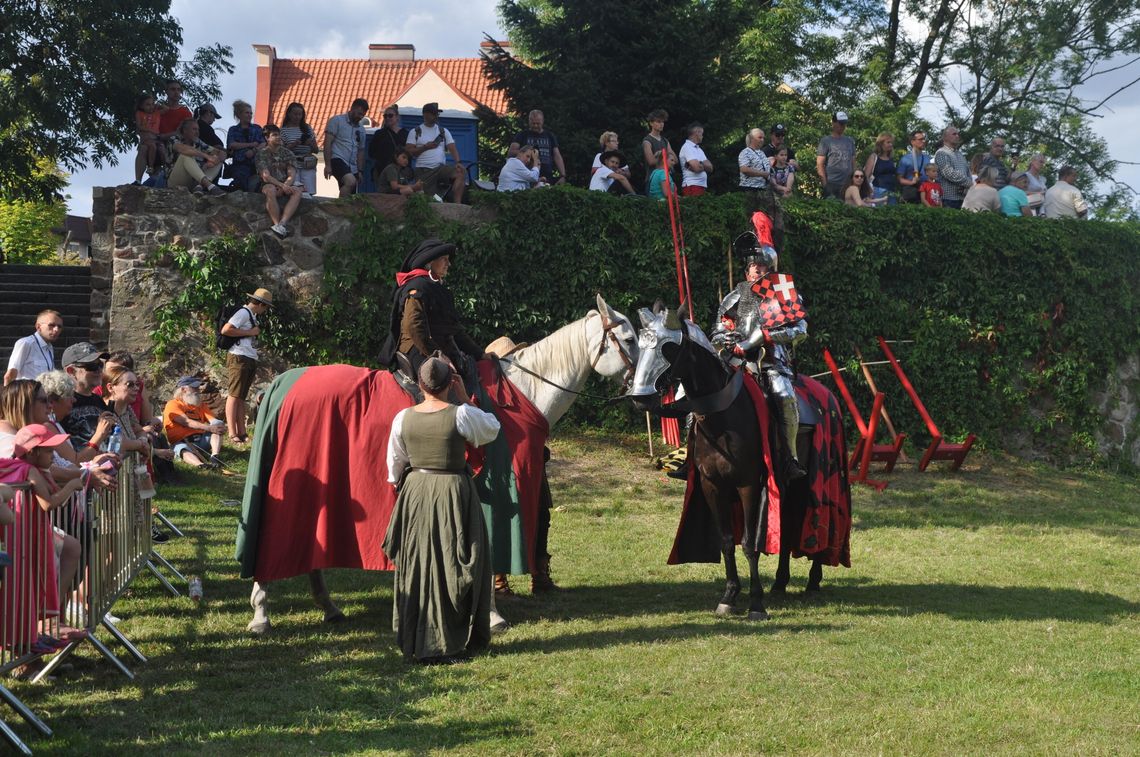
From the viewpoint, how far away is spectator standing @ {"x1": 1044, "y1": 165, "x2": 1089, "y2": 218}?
18953mm

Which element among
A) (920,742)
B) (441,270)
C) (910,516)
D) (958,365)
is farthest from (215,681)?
(958,365)

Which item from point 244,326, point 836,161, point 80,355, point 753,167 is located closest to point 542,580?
point 80,355

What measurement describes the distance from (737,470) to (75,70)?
13.8 m

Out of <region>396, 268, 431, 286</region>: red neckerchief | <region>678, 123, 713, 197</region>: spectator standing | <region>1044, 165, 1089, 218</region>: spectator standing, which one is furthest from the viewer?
<region>1044, 165, 1089, 218</region>: spectator standing

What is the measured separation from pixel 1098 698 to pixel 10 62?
670 inches

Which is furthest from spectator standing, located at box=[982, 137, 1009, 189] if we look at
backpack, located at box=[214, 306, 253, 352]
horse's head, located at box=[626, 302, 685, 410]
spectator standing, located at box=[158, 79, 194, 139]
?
horse's head, located at box=[626, 302, 685, 410]

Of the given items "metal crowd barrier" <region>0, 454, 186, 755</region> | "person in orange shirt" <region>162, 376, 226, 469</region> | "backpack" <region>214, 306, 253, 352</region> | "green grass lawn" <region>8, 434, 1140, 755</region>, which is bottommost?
"green grass lawn" <region>8, 434, 1140, 755</region>

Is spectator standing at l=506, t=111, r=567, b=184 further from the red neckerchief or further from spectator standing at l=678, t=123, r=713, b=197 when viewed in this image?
the red neckerchief

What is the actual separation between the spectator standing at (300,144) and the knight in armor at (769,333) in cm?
758

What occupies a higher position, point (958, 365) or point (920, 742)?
point (958, 365)

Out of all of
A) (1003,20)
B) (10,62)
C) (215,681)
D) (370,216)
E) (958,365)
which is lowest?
(215,681)

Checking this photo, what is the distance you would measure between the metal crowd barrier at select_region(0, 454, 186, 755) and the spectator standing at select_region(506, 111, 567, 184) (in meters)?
8.81

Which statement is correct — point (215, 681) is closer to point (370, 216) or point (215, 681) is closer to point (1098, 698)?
point (1098, 698)

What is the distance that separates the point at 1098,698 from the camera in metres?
6.37
